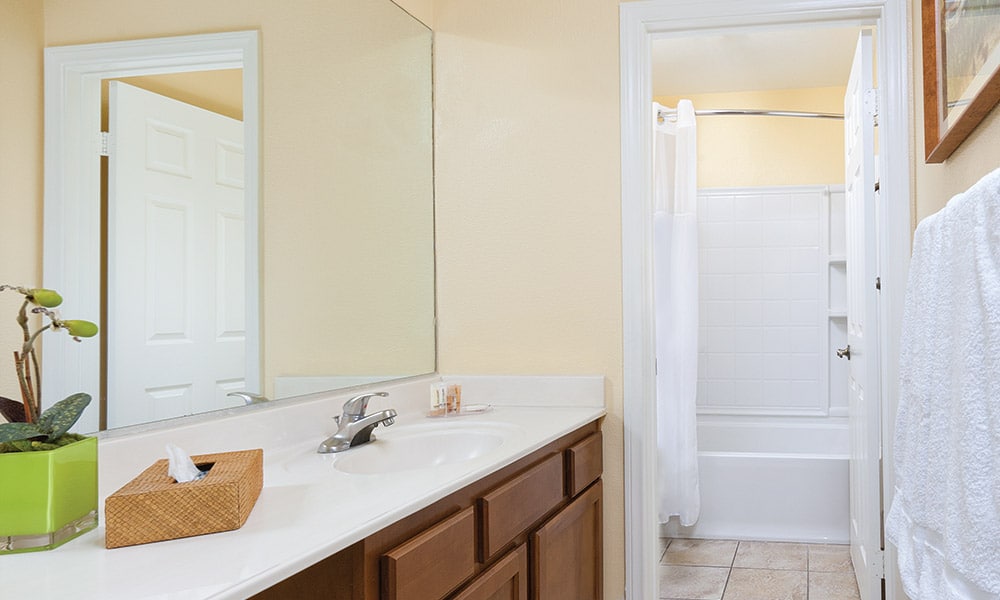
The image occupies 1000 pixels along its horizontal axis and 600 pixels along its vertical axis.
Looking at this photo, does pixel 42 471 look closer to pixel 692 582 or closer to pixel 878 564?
pixel 878 564

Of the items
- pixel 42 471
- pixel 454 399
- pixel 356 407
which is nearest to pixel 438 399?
pixel 454 399

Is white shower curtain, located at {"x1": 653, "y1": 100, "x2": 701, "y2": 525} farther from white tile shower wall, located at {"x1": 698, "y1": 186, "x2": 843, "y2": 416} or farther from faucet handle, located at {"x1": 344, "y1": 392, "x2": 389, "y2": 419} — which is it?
faucet handle, located at {"x1": 344, "y1": 392, "x2": 389, "y2": 419}

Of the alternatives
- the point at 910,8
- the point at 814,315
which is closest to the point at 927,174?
the point at 910,8

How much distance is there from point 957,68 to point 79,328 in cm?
170

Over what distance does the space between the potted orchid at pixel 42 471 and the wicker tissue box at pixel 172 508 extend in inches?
1.8

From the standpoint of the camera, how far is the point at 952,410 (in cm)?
120

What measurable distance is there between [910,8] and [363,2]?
5.20 ft

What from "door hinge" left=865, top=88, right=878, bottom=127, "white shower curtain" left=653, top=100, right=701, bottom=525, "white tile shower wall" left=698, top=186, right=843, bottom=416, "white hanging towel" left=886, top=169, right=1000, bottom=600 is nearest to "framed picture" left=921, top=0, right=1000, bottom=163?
"white hanging towel" left=886, top=169, right=1000, bottom=600

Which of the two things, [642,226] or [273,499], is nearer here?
[273,499]

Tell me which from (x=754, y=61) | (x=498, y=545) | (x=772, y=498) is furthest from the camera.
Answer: (x=754, y=61)

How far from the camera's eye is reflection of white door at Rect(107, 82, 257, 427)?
1463 millimetres

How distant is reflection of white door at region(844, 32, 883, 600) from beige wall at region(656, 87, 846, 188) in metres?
1.74

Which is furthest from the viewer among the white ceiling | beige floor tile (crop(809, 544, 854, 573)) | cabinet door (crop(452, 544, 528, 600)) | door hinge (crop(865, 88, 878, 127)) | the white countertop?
the white ceiling

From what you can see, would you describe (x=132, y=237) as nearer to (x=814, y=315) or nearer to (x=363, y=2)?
(x=363, y=2)
